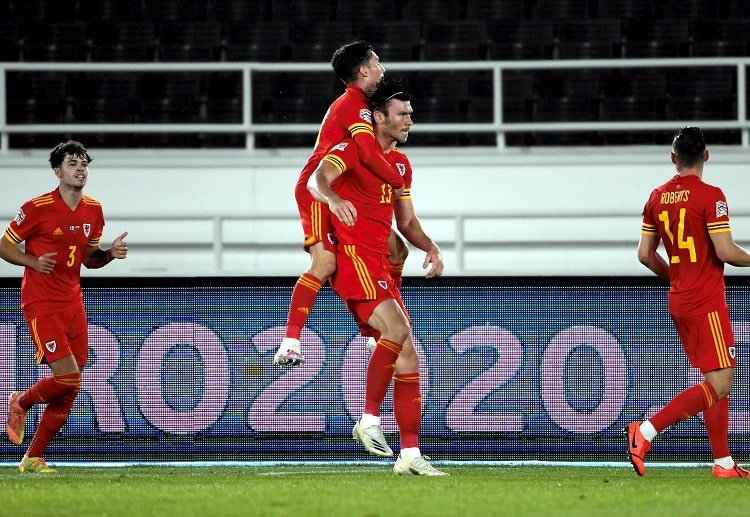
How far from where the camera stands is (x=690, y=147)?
718 centimetres

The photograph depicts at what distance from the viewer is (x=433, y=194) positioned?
11688 mm

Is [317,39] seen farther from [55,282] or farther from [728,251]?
[728,251]

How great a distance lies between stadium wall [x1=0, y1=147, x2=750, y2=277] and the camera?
11.6 meters

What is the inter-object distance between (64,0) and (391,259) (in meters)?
8.64

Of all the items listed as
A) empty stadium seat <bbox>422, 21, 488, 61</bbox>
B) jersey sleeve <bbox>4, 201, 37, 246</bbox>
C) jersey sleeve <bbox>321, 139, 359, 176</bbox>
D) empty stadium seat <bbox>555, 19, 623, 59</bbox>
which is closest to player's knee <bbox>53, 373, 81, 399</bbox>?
jersey sleeve <bbox>4, 201, 37, 246</bbox>

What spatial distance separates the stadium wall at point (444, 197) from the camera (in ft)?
38.1

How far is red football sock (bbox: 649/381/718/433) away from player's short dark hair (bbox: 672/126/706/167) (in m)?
1.24

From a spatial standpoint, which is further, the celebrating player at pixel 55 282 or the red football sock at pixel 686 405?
the celebrating player at pixel 55 282

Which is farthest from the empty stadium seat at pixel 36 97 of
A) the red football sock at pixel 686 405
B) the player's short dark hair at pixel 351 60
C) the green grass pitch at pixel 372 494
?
the red football sock at pixel 686 405

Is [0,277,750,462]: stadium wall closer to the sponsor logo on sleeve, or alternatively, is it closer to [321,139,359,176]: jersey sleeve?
the sponsor logo on sleeve

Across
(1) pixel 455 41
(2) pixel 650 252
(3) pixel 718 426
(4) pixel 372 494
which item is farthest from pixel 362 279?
(1) pixel 455 41

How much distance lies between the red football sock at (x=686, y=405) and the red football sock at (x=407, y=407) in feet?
4.17

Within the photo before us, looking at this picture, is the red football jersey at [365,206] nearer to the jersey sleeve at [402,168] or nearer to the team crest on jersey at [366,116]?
the team crest on jersey at [366,116]

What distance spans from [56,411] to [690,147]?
4.18 meters
